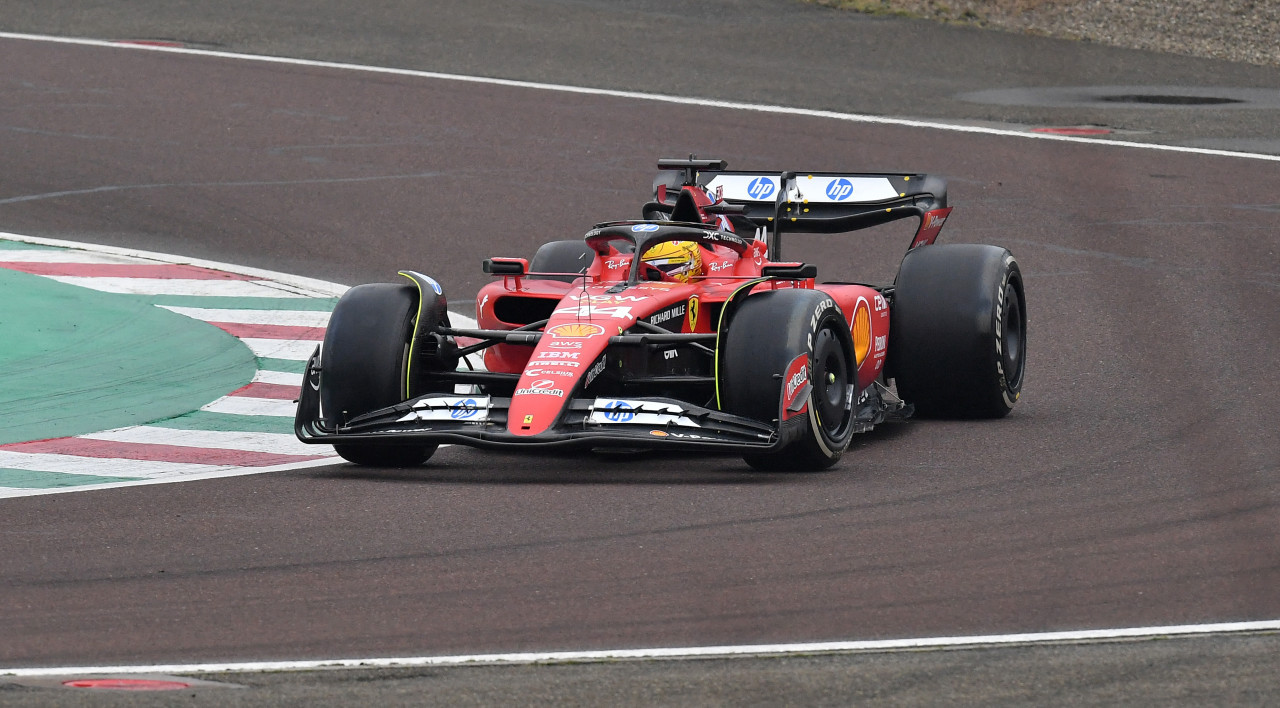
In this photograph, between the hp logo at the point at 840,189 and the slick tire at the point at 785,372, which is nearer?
the slick tire at the point at 785,372

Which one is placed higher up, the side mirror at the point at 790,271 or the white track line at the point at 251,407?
the side mirror at the point at 790,271

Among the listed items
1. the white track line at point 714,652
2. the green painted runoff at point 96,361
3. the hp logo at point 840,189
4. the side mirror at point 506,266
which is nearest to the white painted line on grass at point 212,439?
the green painted runoff at point 96,361

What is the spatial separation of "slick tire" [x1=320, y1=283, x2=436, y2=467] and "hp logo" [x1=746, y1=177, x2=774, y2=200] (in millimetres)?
2620

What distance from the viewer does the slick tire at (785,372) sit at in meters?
8.30

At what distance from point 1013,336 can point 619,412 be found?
323cm

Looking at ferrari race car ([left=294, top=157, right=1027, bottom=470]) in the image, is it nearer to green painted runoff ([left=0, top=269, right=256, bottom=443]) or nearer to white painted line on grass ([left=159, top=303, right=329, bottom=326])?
green painted runoff ([left=0, top=269, right=256, bottom=443])

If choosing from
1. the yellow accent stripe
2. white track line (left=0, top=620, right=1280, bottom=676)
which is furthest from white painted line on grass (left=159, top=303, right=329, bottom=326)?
white track line (left=0, top=620, right=1280, bottom=676)

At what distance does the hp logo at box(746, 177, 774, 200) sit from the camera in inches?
428

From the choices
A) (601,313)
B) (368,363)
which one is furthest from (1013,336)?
(368,363)

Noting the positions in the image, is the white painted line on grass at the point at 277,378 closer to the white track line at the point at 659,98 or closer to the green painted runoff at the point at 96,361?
the green painted runoff at the point at 96,361

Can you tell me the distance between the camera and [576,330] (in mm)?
8578

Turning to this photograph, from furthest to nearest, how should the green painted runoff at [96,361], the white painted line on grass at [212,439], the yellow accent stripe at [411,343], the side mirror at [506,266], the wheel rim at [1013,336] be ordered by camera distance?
1. the wheel rim at [1013,336]
2. the green painted runoff at [96,361]
3. the white painted line on grass at [212,439]
4. the side mirror at [506,266]
5. the yellow accent stripe at [411,343]

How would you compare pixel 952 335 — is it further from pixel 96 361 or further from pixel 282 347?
pixel 96 361

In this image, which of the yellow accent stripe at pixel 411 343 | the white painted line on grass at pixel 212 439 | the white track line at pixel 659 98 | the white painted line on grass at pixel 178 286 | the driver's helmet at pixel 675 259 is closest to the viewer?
the yellow accent stripe at pixel 411 343
